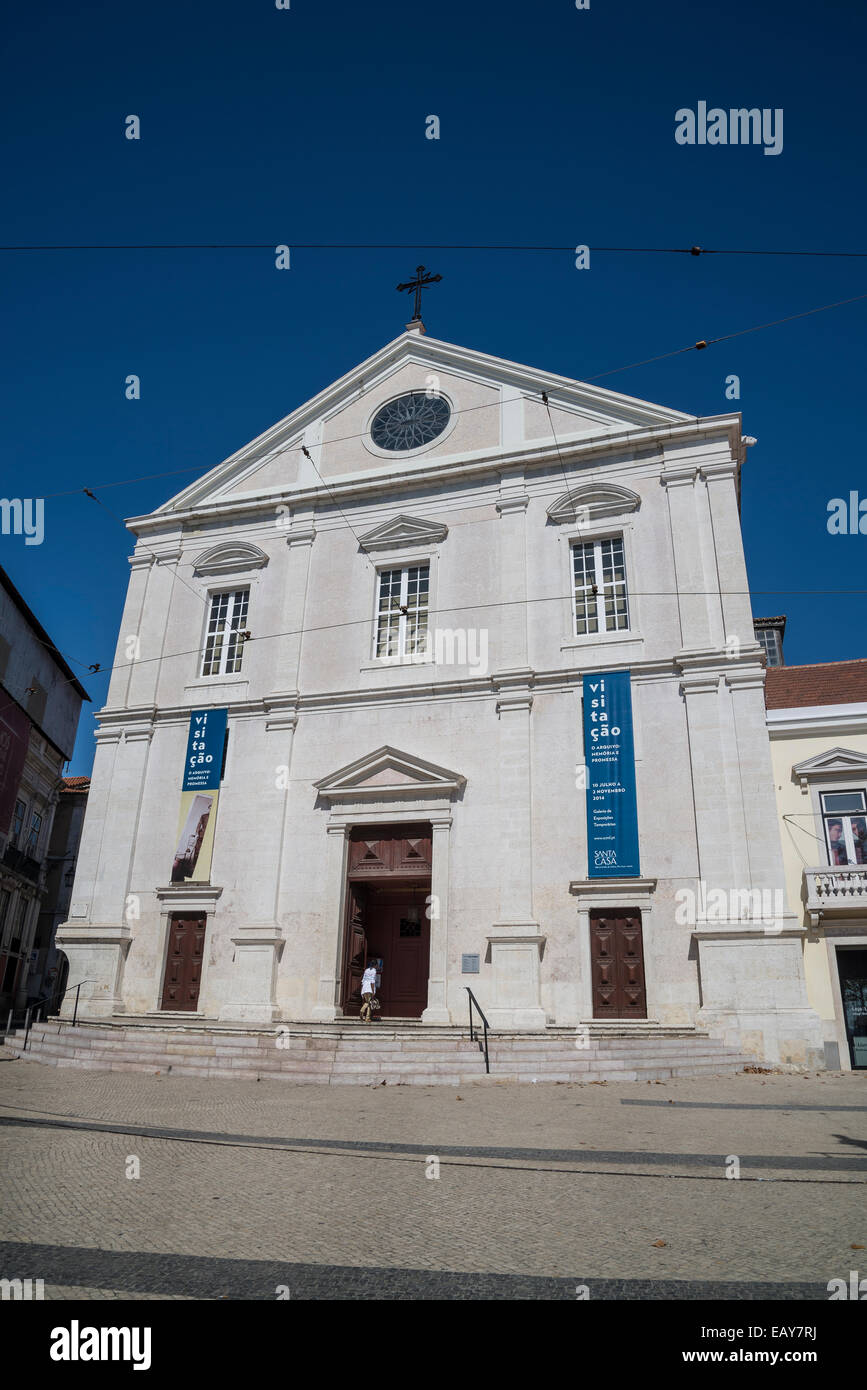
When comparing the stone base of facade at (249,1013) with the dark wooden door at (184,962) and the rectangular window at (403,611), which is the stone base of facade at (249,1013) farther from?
the rectangular window at (403,611)

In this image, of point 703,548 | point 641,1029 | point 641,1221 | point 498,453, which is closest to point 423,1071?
point 641,1029

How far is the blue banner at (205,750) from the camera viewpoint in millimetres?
21812

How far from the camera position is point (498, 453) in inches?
887

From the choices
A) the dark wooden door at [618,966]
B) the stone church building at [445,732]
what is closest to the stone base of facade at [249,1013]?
the stone church building at [445,732]

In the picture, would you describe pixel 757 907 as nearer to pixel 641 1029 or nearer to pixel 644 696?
pixel 641 1029

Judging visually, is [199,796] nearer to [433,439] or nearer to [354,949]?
[354,949]

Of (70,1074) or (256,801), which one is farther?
(256,801)

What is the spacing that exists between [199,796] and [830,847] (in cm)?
Result: 1449

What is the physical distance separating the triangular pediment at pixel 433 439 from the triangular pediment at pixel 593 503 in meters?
1.27

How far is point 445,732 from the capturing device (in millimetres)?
20469

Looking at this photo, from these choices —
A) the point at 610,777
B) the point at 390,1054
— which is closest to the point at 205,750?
the point at 610,777

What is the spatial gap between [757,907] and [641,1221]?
41.5 feet

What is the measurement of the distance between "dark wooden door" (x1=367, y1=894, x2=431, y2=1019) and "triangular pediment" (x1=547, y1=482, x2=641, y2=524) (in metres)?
10.0
